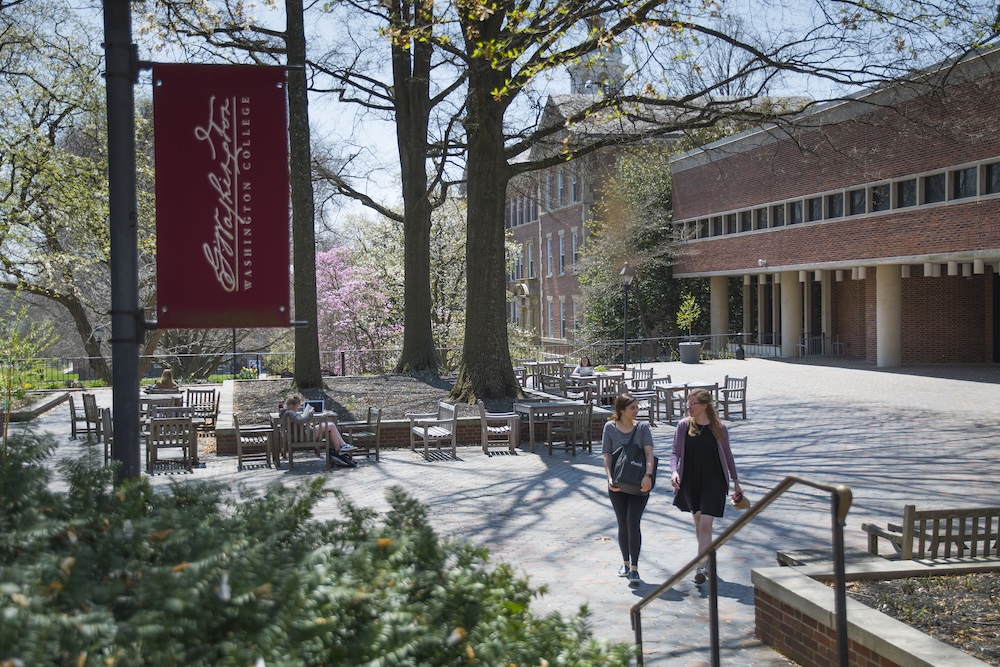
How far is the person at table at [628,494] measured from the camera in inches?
335

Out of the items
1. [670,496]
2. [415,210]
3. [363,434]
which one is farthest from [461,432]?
[415,210]

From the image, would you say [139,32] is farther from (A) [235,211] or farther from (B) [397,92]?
(A) [235,211]

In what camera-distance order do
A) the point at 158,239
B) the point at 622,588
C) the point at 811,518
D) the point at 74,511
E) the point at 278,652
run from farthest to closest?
1. the point at 811,518
2. the point at 622,588
3. the point at 158,239
4. the point at 74,511
5. the point at 278,652

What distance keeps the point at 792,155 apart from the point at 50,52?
77.6 feet

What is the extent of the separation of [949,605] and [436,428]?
11726mm

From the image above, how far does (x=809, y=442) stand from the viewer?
55.6ft

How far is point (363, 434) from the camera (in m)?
17.0

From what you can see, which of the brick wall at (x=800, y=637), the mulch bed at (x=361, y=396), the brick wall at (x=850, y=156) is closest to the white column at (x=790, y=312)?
the brick wall at (x=850, y=156)

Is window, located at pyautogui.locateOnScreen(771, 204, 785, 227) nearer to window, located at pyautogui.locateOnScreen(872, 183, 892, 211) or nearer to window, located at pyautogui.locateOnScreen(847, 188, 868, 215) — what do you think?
window, located at pyautogui.locateOnScreen(847, 188, 868, 215)

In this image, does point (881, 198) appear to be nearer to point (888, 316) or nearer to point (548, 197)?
point (888, 316)

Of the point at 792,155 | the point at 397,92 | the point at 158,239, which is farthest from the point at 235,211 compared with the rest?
the point at 792,155

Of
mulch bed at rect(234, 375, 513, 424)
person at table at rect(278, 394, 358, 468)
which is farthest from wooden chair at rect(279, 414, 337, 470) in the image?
mulch bed at rect(234, 375, 513, 424)

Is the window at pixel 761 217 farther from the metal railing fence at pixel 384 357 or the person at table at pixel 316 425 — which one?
the person at table at pixel 316 425

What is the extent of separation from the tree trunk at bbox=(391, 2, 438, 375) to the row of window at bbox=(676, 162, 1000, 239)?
14194mm
